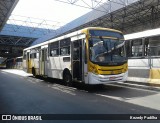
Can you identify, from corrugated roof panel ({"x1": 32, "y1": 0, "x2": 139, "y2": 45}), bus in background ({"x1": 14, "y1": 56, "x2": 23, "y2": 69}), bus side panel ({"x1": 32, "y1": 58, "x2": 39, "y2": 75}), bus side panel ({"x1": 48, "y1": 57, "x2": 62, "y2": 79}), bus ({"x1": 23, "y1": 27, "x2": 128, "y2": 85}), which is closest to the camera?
bus ({"x1": 23, "y1": 27, "x2": 128, "y2": 85})

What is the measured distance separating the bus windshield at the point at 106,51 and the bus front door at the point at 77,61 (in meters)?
0.92

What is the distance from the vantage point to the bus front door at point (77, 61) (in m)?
12.3

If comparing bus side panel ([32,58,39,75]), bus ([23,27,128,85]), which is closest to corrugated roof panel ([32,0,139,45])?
bus side panel ([32,58,39,75])

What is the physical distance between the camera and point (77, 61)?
12.7m

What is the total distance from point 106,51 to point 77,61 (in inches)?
69.4

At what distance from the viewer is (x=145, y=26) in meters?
32.6

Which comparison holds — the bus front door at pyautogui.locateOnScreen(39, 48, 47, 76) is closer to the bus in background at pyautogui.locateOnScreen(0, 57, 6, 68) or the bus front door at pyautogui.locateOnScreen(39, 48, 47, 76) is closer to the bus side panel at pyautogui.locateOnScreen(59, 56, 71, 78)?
the bus side panel at pyautogui.locateOnScreen(59, 56, 71, 78)

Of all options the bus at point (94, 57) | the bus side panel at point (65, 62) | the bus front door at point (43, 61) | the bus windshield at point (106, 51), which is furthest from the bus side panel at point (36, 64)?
the bus windshield at point (106, 51)

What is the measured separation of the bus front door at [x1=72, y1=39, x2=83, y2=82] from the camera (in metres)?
12.3

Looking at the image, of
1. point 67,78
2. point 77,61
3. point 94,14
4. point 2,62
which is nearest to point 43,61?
point 67,78

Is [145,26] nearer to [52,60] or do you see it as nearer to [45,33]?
[52,60]

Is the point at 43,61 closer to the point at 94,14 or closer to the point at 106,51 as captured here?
the point at 106,51

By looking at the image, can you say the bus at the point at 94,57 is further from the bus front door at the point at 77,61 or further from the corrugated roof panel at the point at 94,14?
the corrugated roof panel at the point at 94,14

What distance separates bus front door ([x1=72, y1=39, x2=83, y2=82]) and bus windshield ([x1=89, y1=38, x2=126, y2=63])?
92 centimetres
